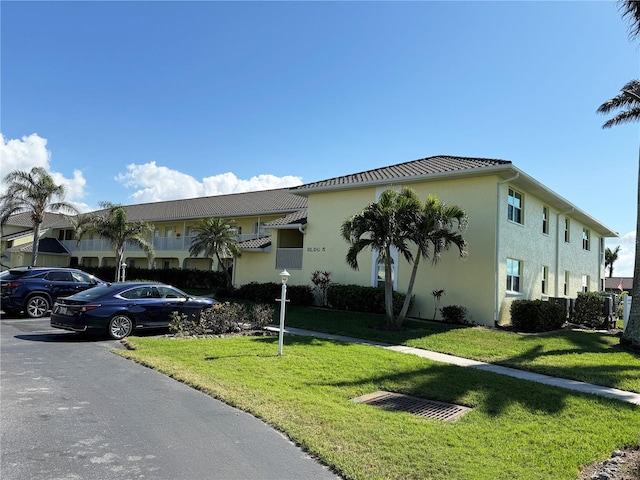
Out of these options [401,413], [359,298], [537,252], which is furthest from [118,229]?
[401,413]

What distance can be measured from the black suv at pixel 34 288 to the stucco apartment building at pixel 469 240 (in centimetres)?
986

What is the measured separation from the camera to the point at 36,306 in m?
15.1

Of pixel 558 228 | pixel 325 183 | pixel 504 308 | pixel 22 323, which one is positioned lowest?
pixel 22 323

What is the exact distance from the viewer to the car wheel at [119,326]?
37.2 feet

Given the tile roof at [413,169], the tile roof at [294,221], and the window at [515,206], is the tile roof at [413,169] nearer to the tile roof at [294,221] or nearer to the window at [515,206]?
the tile roof at [294,221]

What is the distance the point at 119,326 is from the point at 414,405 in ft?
26.7

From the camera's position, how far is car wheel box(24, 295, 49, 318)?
15.0m

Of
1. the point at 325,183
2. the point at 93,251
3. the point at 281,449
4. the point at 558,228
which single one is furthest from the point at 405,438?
the point at 93,251

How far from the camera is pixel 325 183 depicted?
847 inches

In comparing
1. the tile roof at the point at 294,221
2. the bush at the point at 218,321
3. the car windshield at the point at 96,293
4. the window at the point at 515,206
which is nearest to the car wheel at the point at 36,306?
the car windshield at the point at 96,293

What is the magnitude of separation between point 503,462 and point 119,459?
3648mm

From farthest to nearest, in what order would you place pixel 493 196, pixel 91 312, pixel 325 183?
pixel 325 183
pixel 493 196
pixel 91 312

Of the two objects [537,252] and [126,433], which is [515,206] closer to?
[537,252]

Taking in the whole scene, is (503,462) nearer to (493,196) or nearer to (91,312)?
(91,312)
